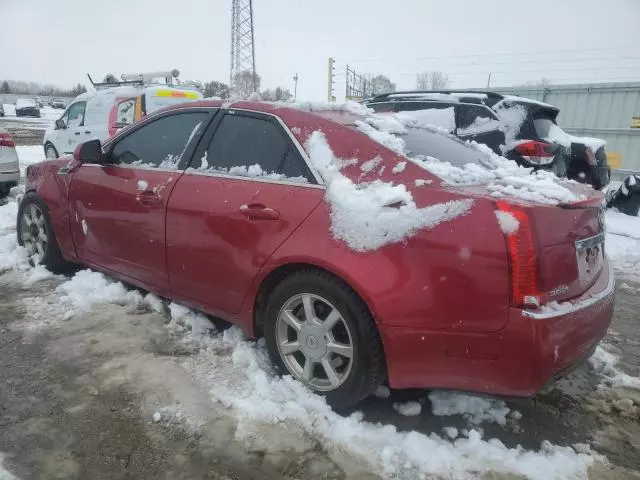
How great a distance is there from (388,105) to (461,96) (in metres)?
1.16

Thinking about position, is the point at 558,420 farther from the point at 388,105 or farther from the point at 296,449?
the point at 388,105

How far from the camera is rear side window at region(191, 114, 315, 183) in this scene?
8.61 feet

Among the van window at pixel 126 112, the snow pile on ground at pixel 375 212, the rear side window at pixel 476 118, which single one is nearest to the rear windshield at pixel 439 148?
the snow pile on ground at pixel 375 212

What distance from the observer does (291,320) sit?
2.58 metres

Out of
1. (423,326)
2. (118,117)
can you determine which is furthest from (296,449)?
(118,117)

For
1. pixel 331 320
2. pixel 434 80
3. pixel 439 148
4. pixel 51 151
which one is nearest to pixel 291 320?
pixel 331 320

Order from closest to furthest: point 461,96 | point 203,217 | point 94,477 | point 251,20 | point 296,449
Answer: point 94,477 → point 296,449 → point 203,217 → point 461,96 → point 251,20

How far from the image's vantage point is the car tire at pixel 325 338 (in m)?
2.29

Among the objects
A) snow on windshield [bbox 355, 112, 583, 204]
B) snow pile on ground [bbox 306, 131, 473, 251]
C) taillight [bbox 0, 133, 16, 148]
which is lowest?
taillight [bbox 0, 133, 16, 148]

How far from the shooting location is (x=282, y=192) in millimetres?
2555

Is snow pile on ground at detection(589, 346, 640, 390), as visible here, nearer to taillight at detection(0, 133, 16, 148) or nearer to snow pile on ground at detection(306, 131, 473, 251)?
snow pile on ground at detection(306, 131, 473, 251)

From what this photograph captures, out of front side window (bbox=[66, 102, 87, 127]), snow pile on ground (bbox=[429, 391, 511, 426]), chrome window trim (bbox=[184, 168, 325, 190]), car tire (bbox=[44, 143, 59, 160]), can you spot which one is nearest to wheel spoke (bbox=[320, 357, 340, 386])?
snow pile on ground (bbox=[429, 391, 511, 426])

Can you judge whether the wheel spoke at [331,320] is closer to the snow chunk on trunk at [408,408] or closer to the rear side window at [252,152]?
the snow chunk on trunk at [408,408]

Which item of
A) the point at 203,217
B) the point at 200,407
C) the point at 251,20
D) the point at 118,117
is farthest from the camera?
the point at 251,20
